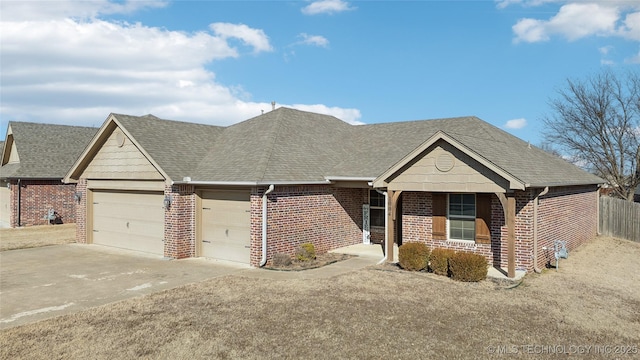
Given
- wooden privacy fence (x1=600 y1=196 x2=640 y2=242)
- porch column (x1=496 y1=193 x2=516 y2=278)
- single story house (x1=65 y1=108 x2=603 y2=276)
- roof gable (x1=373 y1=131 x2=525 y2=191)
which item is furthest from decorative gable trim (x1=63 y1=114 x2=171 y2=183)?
wooden privacy fence (x1=600 y1=196 x2=640 y2=242)

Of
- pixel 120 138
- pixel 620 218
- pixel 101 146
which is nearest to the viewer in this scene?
pixel 120 138

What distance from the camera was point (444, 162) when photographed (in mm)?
12609

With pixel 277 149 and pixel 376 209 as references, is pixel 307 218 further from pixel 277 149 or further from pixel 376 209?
pixel 376 209

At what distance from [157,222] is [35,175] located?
517 inches

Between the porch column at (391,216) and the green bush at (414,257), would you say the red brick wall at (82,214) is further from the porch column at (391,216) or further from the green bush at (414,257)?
the green bush at (414,257)

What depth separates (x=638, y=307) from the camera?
9375mm

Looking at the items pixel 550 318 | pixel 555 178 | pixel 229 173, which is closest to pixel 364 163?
pixel 229 173

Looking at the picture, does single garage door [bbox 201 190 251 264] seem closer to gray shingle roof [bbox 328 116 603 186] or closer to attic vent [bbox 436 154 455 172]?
gray shingle roof [bbox 328 116 603 186]

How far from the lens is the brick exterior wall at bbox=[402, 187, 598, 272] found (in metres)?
12.2

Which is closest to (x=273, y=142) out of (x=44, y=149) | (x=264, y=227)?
(x=264, y=227)

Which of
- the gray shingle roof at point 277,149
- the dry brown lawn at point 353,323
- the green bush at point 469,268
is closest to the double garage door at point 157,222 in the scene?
the gray shingle roof at point 277,149

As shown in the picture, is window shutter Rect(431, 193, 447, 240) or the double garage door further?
the double garage door

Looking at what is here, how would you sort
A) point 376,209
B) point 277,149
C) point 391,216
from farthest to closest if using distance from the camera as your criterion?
1. point 376,209
2. point 277,149
3. point 391,216

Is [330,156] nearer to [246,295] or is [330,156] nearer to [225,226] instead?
[225,226]
